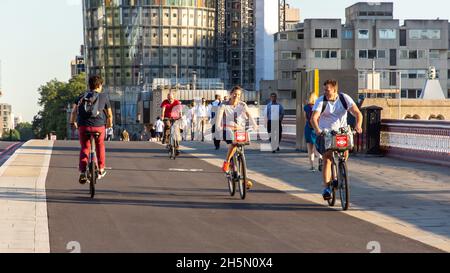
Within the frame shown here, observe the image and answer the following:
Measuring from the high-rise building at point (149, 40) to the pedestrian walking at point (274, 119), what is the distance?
Result: 132 m

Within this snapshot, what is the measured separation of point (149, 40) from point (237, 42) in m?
14.7

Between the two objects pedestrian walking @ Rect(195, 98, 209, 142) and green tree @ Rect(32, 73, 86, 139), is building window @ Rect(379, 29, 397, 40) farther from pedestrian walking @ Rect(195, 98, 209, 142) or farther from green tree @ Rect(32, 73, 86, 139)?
pedestrian walking @ Rect(195, 98, 209, 142)

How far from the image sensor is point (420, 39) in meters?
131

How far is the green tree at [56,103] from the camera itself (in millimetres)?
171250

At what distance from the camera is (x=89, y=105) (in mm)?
14750

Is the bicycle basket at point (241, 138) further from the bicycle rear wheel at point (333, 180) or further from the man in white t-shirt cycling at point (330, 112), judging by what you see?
the bicycle rear wheel at point (333, 180)

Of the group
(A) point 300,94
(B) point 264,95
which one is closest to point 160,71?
(B) point 264,95

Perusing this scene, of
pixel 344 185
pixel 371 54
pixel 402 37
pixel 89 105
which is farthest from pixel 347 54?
pixel 344 185

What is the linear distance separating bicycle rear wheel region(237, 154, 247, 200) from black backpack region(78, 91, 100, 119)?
2137 mm

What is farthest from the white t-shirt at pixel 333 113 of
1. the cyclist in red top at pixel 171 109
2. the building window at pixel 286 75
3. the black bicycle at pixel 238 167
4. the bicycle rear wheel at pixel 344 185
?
the building window at pixel 286 75

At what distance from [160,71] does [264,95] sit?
3023 centimetres

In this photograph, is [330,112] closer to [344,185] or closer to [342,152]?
[342,152]
